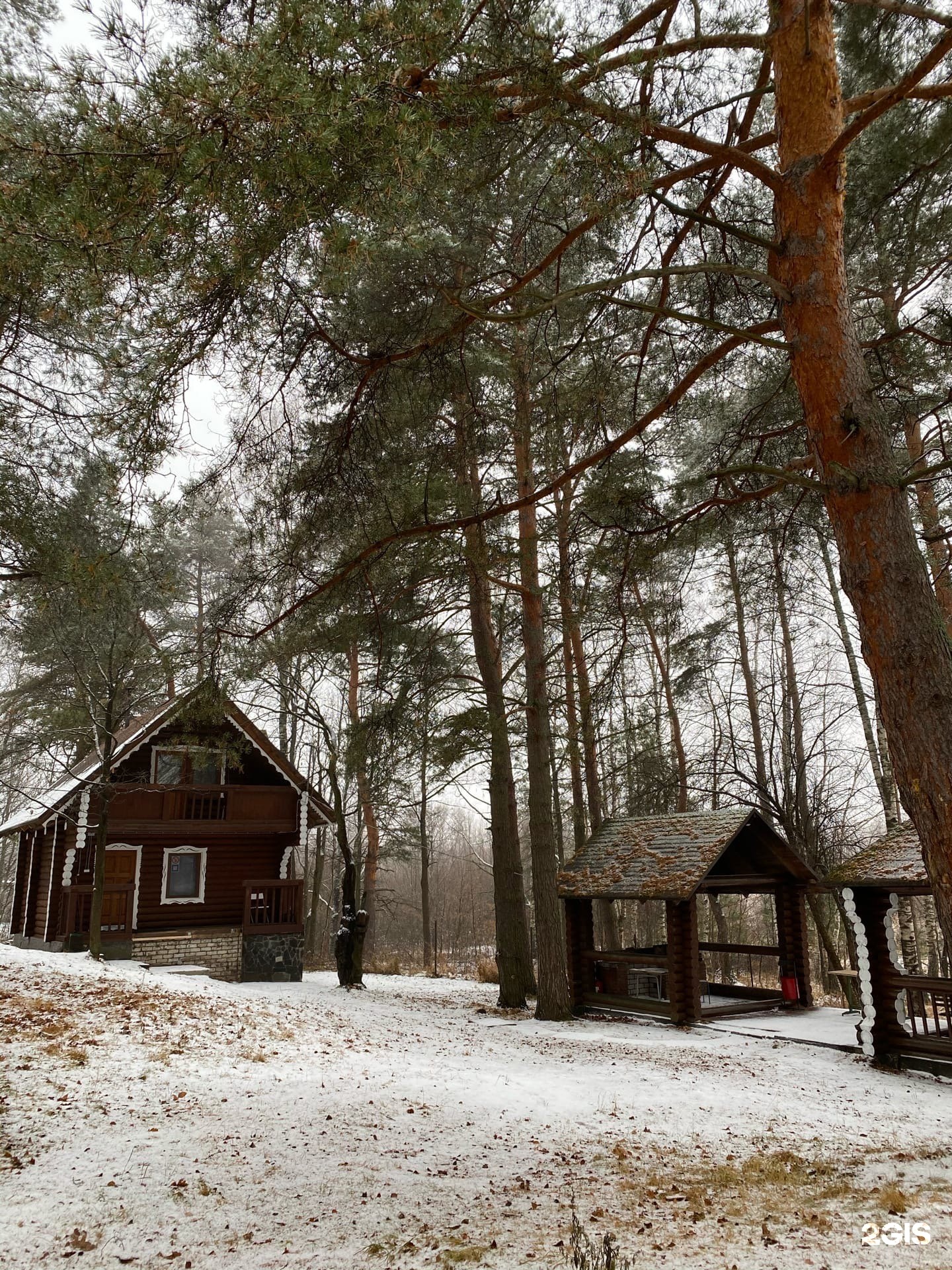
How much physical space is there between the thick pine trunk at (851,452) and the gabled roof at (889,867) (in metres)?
5.51

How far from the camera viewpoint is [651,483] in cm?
748

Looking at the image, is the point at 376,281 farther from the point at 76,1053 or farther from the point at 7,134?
the point at 76,1053

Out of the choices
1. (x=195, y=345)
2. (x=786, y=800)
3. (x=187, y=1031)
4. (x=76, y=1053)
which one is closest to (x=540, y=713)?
(x=786, y=800)

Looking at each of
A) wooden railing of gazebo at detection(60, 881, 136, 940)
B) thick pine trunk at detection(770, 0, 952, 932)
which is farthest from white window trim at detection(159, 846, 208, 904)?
thick pine trunk at detection(770, 0, 952, 932)

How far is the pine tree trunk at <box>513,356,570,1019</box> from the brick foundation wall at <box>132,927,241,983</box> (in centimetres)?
772

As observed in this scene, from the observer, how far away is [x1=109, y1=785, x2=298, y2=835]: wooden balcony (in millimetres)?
16641

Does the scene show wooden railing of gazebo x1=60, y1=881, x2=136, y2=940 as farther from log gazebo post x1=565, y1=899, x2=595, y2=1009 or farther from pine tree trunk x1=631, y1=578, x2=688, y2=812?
pine tree trunk x1=631, y1=578, x2=688, y2=812

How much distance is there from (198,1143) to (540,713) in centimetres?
805

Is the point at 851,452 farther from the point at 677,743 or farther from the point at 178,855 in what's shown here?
the point at 178,855

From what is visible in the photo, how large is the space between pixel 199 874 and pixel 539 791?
9.75 meters

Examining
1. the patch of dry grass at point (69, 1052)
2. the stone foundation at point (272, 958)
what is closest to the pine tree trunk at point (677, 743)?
the stone foundation at point (272, 958)

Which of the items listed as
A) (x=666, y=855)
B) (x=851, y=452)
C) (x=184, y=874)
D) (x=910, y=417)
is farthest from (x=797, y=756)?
(x=184, y=874)

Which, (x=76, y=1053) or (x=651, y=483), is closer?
(x=76, y=1053)

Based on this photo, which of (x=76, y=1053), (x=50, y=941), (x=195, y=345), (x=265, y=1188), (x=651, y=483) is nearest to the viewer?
(x=265, y=1188)
